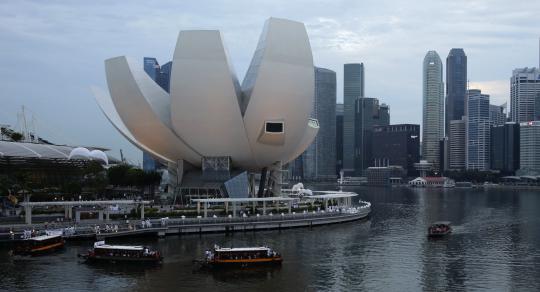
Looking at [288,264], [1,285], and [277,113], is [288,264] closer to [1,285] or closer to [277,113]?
[1,285]

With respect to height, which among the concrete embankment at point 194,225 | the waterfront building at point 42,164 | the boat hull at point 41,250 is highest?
the waterfront building at point 42,164

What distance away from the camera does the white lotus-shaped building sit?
55.7m

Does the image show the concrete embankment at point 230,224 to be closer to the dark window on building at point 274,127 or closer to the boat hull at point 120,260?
the boat hull at point 120,260

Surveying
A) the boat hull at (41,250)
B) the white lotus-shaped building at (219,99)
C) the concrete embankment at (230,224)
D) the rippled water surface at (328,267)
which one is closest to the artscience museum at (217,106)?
the white lotus-shaped building at (219,99)

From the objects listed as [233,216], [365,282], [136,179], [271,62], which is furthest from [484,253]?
[136,179]

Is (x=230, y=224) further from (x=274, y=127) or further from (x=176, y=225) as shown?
(x=274, y=127)

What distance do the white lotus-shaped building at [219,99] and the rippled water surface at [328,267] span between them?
11.3 metres

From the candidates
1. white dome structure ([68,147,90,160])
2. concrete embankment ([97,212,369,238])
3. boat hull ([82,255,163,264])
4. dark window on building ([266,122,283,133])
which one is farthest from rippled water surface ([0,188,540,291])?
white dome structure ([68,147,90,160])

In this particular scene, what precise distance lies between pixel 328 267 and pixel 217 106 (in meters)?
24.5

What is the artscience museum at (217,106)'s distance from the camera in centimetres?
5578

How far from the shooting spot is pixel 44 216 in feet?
170

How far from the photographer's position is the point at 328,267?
37.0 m

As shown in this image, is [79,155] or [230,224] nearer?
[230,224]

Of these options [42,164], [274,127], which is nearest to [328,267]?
[274,127]
